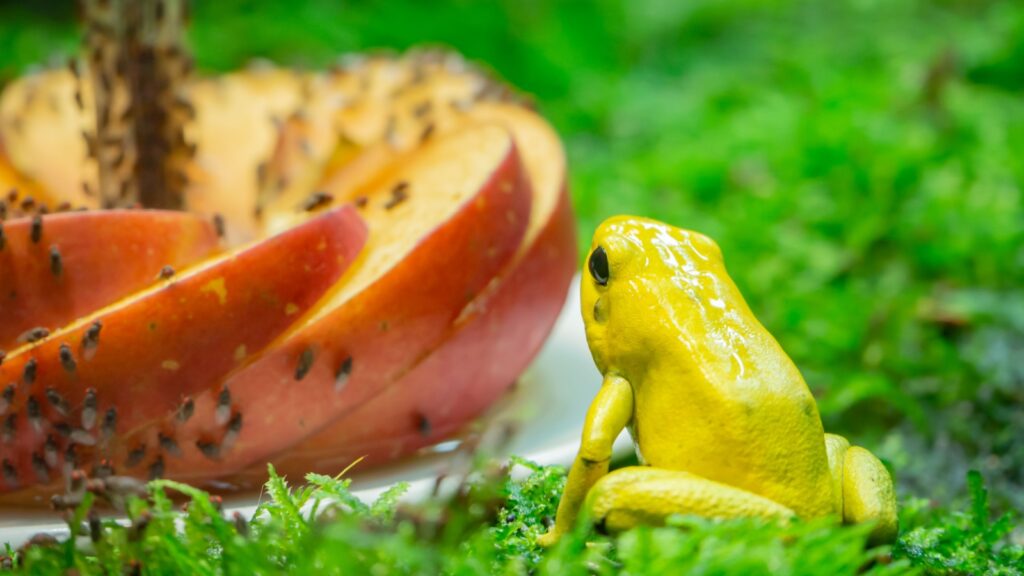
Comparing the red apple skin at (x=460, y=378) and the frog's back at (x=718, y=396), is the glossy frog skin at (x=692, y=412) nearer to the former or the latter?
the frog's back at (x=718, y=396)

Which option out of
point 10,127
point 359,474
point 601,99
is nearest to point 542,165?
point 359,474

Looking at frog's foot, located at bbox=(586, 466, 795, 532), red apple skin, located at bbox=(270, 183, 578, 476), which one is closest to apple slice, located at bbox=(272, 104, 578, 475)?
red apple skin, located at bbox=(270, 183, 578, 476)

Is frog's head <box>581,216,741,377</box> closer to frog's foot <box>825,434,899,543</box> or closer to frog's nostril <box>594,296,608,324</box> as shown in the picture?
frog's nostril <box>594,296,608,324</box>

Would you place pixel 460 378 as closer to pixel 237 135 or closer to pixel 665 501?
pixel 665 501

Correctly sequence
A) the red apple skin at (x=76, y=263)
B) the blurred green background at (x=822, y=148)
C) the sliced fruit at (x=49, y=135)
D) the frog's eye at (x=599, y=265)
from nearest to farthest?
the frog's eye at (x=599, y=265) < the red apple skin at (x=76, y=263) < the sliced fruit at (x=49, y=135) < the blurred green background at (x=822, y=148)

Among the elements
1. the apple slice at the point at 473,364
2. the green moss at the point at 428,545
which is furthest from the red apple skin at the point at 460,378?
the green moss at the point at 428,545

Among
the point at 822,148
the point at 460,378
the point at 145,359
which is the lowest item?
the point at 822,148

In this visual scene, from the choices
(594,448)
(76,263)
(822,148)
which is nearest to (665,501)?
(594,448)
